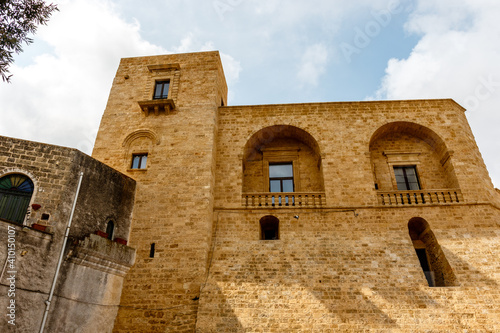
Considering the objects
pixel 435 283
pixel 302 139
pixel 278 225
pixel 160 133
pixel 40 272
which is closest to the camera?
pixel 40 272

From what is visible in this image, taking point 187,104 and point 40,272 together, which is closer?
point 40,272

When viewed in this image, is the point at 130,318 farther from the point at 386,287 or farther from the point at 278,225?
the point at 386,287

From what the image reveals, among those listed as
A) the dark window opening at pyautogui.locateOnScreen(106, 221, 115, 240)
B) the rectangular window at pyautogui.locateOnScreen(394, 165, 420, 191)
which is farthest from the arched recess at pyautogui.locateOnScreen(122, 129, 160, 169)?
the rectangular window at pyautogui.locateOnScreen(394, 165, 420, 191)

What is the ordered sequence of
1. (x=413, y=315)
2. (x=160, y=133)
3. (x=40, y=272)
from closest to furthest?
(x=40, y=272) → (x=413, y=315) → (x=160, y=133)

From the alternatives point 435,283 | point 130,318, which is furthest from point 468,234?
point 130,318

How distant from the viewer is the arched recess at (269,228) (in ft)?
40.4

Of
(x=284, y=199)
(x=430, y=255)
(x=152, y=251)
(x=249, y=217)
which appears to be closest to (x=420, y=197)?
(x=430, y=255)

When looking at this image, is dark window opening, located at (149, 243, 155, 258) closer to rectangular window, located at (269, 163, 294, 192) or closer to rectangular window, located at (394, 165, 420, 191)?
rectangular window, located at (269, 163, 294, 192)

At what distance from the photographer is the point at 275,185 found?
13.8m

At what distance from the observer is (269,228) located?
12930 millimetres

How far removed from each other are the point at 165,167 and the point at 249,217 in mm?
3491

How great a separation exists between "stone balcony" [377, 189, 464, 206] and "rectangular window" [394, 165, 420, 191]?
2.97 feet

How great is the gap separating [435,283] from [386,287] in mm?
2235

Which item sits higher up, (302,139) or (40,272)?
(302,139)
